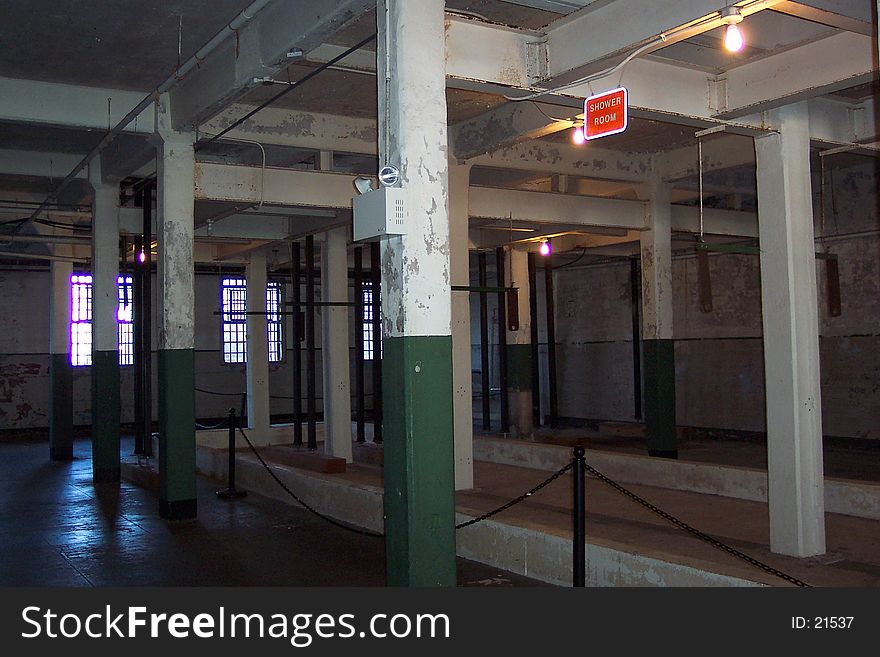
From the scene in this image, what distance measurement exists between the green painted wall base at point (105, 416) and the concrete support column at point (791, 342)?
10127 mm

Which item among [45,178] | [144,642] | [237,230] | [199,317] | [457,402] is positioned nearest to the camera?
[144,642]

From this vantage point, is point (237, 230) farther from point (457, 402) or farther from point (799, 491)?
point (799, 491)

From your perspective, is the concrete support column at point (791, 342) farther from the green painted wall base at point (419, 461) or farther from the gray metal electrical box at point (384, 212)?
the gray metal electrical box at point (384, 212)

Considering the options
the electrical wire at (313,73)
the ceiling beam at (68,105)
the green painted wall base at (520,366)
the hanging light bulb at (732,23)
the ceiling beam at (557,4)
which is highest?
the ceiling beam at (68,105)

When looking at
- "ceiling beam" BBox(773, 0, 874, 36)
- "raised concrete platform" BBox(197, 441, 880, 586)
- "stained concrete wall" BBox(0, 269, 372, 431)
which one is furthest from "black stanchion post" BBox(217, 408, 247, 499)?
"stained concrete wall" BBox(0, 269, 372, 431)

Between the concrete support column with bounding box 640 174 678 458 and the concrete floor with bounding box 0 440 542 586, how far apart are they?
5.84m

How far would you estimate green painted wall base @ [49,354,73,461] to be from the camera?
17109 mm

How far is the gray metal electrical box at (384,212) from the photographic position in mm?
5480

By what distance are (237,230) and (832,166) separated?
10.3 metres

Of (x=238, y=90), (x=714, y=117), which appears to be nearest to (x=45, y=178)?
(x=238, y=90)

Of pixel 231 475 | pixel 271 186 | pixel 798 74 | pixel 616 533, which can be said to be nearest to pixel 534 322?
pixel 231 475

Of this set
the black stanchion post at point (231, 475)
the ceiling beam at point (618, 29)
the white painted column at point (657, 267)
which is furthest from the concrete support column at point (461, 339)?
the ceiling beam at point (618, 29)

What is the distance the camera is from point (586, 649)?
4.90 meters

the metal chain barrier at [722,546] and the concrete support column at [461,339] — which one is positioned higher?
the concrete support column at [461,339]
